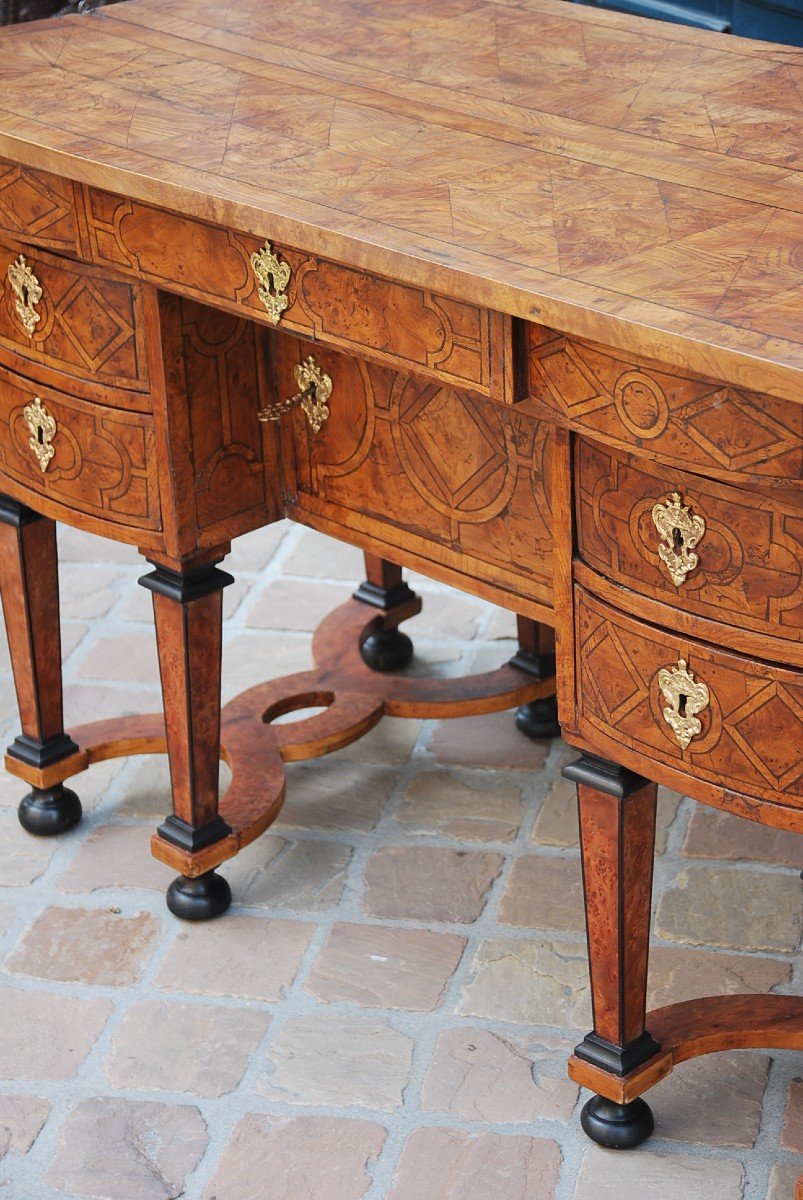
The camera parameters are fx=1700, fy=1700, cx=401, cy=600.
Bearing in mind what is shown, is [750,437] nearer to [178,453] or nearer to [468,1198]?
[178,453]

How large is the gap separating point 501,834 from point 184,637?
0.70 metres

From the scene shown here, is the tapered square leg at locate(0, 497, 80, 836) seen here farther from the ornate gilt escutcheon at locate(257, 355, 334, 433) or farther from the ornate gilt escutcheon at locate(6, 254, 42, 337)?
the ornate gilt escutcheon at locate(257, 355, 334, 433)

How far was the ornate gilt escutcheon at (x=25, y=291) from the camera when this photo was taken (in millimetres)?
2273

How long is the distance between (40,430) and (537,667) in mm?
1030

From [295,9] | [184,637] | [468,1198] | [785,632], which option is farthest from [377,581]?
[785,632]

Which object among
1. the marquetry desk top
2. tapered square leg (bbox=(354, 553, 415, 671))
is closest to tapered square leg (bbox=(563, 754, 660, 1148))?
the marquetry desk top

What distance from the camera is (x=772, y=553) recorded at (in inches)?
65.3

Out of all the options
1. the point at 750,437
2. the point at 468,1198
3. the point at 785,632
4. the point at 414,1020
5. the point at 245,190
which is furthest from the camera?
the point at 414,1020

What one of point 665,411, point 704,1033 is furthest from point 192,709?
point 665,411

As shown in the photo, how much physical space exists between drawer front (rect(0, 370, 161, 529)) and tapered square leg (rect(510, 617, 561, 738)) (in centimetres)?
87

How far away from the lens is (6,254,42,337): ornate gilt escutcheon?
2273 millimetres

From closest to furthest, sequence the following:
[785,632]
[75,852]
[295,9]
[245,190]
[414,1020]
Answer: [785,632], [245,190], [414,1020], [295,9], [75,852]

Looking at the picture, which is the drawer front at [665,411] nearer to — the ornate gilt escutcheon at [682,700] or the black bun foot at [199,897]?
the ornate gilt escutcheon at [682,700]

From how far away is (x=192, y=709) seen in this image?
8.13ft
